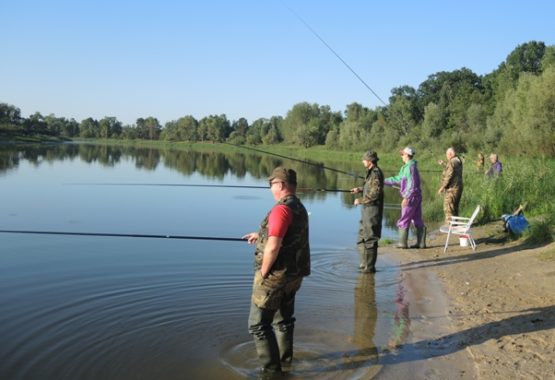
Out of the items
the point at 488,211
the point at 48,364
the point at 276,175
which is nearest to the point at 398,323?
the point at 276,175

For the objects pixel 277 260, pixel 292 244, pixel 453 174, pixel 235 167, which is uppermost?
pixel 453 174

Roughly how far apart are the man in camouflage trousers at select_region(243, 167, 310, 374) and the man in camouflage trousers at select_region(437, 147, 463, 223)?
25.8ft

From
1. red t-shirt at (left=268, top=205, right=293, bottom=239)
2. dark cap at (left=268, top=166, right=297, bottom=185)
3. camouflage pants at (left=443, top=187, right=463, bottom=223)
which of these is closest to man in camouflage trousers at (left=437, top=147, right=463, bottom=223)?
camouflage pants at (left=443, top=187, right=463, bottom=223)

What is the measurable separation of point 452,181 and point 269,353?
325 inches

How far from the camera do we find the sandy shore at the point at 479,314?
5113 millimetres

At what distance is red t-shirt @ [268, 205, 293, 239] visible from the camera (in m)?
4.50

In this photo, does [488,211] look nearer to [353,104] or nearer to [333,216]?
[333,216]

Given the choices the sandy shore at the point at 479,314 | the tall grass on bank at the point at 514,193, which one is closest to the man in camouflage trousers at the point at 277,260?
the sandy shore at the point at 479,314

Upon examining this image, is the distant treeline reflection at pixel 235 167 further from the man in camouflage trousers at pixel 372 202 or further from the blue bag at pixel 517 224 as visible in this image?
the man in camouflage trousers at pixel 372 202

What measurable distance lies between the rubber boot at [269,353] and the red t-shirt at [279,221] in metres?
1.02

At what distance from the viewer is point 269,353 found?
4.93 meters

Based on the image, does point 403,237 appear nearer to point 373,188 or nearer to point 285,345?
point 373,188

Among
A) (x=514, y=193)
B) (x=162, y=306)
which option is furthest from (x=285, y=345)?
(x=514, y=193)

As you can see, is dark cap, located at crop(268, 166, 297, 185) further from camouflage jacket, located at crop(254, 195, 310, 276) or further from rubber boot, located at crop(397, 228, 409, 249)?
rubber boot, located at crop(397, 228, 409, 249)
